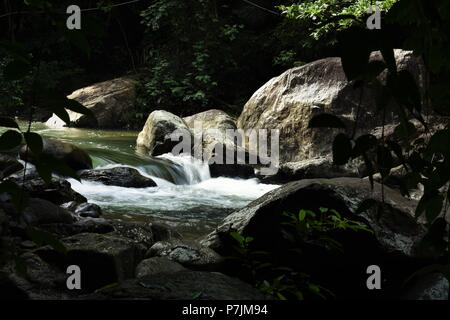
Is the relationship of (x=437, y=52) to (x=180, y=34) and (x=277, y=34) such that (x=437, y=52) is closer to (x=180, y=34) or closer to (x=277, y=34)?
(x=277, y=34)

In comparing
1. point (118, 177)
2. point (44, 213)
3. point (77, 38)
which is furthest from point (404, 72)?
point (118, 177)

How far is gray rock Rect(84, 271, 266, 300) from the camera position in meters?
1.93

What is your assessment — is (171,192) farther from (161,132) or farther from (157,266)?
(157,266)

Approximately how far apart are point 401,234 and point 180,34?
48.7 feet

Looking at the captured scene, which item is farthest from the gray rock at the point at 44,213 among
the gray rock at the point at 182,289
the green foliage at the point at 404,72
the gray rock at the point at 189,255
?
the green foliage at the point at 404,72

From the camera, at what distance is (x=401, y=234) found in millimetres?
3582

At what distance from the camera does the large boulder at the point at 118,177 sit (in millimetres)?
8023

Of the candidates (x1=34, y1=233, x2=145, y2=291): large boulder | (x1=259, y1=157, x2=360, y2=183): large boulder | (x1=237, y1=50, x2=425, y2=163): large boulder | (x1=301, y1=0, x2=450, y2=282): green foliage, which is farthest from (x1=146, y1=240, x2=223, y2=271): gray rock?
(x1=237, y1=50, x2=425, y2=163): large boulder

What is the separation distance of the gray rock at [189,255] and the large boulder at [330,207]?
301mm

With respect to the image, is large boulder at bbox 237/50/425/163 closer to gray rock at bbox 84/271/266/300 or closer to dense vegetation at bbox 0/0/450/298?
dense vegetation at bbox 0/0/450/298

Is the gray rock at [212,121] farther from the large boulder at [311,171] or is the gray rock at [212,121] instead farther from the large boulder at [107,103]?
the large boulder at [107,103]

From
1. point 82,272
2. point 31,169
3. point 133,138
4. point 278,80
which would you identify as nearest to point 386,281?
point 82,272

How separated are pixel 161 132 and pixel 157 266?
813 cm
